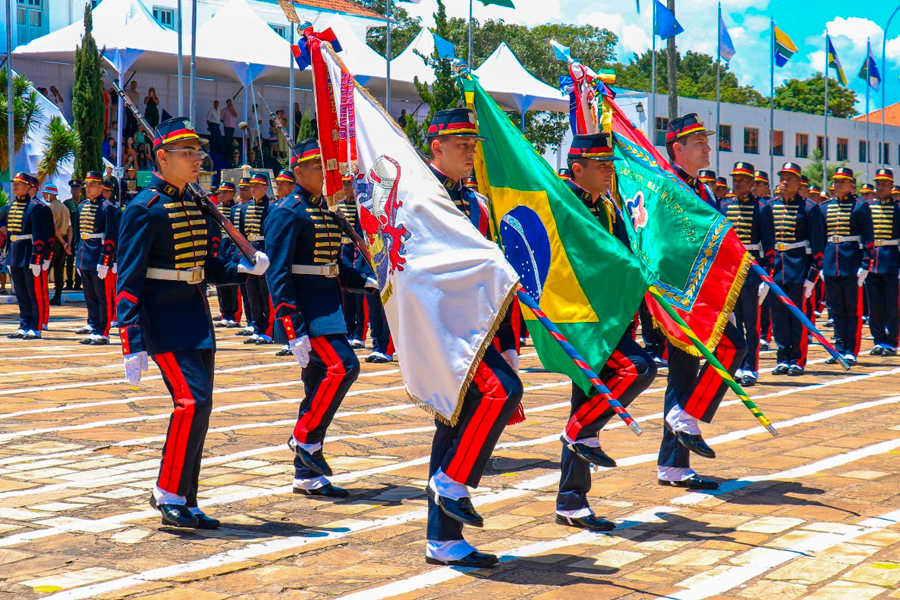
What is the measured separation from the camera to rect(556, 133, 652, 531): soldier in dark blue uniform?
19.7 feet

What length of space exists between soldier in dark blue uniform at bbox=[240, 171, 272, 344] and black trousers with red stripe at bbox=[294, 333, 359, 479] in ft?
30.0

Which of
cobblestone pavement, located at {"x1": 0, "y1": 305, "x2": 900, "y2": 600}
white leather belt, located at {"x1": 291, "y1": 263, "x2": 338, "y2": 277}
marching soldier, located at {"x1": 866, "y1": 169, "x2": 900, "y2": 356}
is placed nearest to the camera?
cobblestone pavement, located at {"x1": 0, "y1": 305, "x2": 900, "y2": 600}

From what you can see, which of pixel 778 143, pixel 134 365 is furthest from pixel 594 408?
pixel 778 143

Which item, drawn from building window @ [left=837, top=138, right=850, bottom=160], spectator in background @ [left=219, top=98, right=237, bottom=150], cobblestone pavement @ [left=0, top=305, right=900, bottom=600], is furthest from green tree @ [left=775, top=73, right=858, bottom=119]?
cobblestone pavement @ [left=0, top=305, right=900, bottom=600]

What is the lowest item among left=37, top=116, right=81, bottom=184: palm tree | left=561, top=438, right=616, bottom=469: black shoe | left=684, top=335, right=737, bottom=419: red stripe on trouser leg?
left=561, top=438, right=616, bottom=469: black shoe

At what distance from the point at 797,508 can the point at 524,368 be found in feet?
23.9

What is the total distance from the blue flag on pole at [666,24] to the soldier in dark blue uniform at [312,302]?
18597 mm

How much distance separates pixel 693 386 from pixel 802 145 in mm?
59799

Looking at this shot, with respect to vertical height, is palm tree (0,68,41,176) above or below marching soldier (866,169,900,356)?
above

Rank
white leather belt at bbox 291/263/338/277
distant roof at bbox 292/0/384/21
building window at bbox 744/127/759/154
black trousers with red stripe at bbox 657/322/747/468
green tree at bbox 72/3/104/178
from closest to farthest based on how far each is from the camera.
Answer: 1. black trousers with red stripe at bbox 657/322/747/468
2. white leather belt at bbox 291/263/338/277
3. green tree at bbox 72/3/104/178
4. distant roof at bbox 292/0/384/21
5. building window at bbox 744/127/759/154

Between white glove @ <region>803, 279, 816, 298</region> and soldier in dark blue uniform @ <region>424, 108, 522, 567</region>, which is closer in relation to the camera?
soldier in dark blue uniform @ <region>424, 108, 522, 567</region>

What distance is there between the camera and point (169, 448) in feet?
20.0

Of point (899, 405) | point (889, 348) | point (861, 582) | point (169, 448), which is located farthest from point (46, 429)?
point (889, 348)

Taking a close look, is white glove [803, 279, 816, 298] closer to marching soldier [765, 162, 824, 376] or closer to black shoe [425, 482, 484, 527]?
marching soldier [765, 162, 824, 376]
